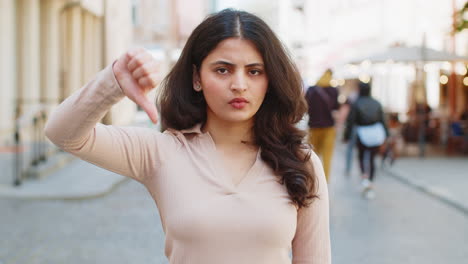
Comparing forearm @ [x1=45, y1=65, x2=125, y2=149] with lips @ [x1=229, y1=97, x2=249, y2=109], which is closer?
forearm @ [x1=45, y1=65, x2=125, y2=149]

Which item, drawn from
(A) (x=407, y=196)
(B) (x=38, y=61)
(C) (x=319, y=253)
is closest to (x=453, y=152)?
(A) (x=407, y=196)

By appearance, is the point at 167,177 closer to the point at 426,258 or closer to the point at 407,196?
the point at 426,258

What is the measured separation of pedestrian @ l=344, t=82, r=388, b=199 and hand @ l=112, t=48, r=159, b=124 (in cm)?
884

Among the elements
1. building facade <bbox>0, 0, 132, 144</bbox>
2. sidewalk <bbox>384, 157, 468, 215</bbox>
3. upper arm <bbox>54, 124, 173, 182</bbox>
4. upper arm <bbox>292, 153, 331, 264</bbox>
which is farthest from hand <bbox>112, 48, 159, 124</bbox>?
building facade <bbox>0, 0, 132, 144</bbox>

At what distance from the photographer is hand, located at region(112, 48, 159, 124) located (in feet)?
5.86

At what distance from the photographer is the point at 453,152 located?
19047 millimetres

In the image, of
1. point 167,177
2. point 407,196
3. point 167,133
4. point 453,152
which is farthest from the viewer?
point 453,152

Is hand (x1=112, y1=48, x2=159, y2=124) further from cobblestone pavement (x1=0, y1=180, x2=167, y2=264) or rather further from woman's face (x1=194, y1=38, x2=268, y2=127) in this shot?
cobblestone pavement (x1=0, y1=180, x2=167, y2=264)

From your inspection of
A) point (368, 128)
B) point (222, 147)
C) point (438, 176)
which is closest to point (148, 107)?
point (222, 147)

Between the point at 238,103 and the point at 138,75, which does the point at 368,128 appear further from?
the point at 138,75

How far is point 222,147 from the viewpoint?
90.2 inches

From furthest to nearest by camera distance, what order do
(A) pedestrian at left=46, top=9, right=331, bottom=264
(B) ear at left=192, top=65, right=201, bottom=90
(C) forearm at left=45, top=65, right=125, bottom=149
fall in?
(B) ear at left=192, top=65, right=201, bottom=90 < (A) pedestrian at left=46, top=9, right=331, bottom=264 < (C) forearm at left=45, top=65, right=125, bottom=149

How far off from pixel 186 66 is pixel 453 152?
18.0 m

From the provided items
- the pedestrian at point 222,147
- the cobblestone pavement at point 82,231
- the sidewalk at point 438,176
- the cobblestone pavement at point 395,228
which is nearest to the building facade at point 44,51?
the cobblestone pavement at point 82,231
